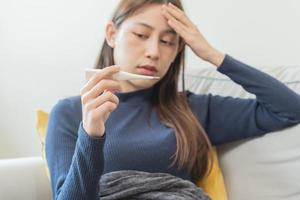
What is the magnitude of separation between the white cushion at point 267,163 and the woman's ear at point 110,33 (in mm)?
335

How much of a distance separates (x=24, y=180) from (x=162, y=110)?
0.37m

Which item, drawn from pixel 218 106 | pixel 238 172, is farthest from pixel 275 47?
pixel 238 172

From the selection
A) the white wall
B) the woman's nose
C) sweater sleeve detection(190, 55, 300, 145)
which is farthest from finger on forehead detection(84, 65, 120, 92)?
the white wall

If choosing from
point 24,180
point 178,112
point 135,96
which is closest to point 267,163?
point 178,112

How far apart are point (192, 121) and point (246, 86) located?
0.49ft

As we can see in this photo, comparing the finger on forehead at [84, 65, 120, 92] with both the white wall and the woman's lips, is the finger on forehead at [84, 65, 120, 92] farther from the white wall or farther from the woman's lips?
the white wall

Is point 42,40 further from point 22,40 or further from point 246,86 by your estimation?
point 246,86

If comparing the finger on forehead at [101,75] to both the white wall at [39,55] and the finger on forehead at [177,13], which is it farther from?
the white wall at [39,55]

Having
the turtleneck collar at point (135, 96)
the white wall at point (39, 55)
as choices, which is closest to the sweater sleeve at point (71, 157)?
the turtleneck collar at point (135, 96)

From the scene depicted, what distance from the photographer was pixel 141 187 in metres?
0.89

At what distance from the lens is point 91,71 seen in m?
0.81

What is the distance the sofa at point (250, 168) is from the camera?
3.23 ft

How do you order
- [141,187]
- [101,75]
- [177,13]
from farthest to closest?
[177,13]
[141,187]
[101,75]

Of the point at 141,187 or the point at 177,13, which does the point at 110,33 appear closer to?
the point at 177,13
